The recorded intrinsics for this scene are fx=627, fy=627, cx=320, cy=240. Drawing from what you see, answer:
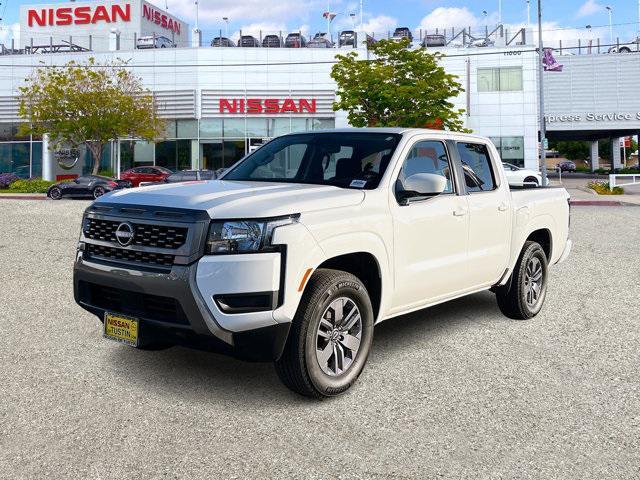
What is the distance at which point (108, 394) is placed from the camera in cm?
429

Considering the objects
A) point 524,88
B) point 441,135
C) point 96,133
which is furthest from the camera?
point 524,88

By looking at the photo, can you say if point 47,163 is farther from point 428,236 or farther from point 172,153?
point 428,236

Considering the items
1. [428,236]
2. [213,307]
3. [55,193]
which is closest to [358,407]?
[213,307]

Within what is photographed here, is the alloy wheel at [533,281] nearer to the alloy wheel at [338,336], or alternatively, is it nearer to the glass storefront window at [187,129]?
the alloy wheel at [338,336]

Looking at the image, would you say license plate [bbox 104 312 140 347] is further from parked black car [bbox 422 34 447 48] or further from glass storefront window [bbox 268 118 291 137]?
parked black car [bbox 422 34 447 48]

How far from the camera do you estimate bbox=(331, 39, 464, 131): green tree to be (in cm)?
3198

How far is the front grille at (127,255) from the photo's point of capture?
392 centimetres

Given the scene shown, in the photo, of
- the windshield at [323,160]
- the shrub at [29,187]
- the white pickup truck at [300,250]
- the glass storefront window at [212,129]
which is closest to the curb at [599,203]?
the white pickup truck at [300,250]

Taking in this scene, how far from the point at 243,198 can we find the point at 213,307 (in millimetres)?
741

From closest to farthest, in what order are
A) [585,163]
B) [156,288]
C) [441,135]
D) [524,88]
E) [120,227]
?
1. [156,288]
2. [120,227]
3. [441,135]
4. [524,88]
5. [585,163]

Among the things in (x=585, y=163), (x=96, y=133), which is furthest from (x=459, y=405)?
(x=585, y=163)

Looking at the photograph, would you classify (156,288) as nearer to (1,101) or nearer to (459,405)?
(459,405)

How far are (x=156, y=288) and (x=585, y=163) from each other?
→ 116 m

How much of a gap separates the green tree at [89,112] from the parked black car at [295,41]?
451 inches
